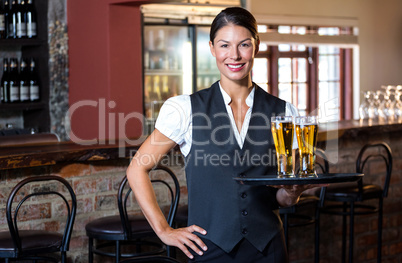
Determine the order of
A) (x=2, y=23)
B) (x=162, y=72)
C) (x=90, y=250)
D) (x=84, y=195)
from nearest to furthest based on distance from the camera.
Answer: (x=90, y=250), (x=84, y=195), (x=2, y=23), (x=162, y=72)

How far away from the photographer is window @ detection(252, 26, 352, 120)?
281 inches

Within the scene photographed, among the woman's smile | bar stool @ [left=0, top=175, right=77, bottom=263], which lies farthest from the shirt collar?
bar stool @ [left=0, top=175, right=77, bottom=263]

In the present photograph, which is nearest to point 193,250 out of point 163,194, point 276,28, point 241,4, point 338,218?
point 163,194

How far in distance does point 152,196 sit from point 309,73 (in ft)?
20.3

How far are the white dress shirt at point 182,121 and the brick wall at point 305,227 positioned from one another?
1417 mm

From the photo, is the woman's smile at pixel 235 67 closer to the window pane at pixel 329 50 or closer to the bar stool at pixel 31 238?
the bar stool at pixel 31 238

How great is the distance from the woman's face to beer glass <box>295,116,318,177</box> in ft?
0.64

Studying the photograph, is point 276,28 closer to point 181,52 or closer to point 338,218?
point 181,52

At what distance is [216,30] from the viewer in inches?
65.0

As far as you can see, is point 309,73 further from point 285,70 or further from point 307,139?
point 307,139

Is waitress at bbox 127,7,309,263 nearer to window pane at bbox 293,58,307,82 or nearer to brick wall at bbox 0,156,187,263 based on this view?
brick wall at bbox 0,156,187,263

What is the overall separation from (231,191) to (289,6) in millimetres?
5580

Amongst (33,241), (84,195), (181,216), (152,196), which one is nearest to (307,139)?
(152,196)

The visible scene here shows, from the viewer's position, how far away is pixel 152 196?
1654mm
